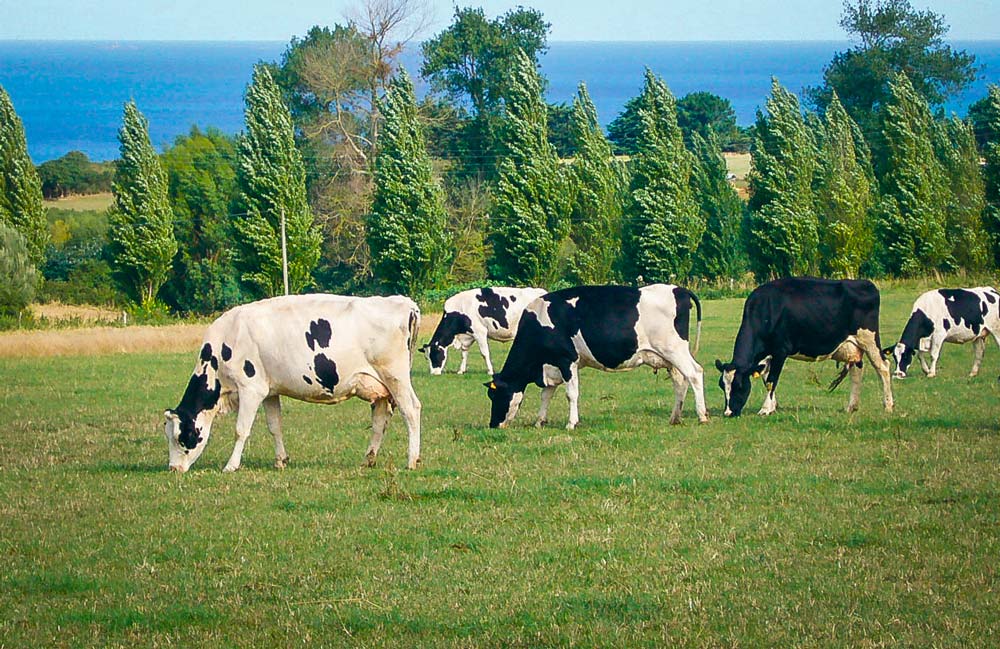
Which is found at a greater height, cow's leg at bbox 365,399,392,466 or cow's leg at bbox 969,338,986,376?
cow's leg at bbox 969,338,986,376

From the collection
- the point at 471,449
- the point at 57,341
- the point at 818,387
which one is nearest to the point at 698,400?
the point at 471,449

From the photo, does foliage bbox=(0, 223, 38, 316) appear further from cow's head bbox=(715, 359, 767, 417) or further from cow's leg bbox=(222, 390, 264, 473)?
cow's leg bbox=(222, 390, 264, 473)

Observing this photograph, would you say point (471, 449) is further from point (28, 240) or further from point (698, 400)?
point (28, 240)

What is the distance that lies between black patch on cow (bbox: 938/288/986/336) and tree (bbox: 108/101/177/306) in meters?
47.7

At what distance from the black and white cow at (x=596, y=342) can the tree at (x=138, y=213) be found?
5066 centimetres

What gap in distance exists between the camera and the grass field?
26.2 feet

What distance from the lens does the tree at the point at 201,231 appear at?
7675 cm

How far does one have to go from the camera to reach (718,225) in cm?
6712

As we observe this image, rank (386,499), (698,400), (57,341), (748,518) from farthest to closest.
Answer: (57,341), (698,400), (386,499), (748,518)

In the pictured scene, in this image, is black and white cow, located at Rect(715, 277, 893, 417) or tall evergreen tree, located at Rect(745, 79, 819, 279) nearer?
black and white cow, located at Rect(715, 277, 893, 417)

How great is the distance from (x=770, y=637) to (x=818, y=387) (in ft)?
50.2

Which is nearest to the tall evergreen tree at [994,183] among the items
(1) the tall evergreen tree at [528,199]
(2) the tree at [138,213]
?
(1) the tall evergreen tree at [528,199]

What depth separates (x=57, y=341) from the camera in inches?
1574

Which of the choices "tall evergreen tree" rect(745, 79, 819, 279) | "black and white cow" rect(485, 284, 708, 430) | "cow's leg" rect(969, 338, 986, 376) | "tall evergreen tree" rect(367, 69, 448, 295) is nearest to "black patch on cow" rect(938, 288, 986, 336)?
"cow's leg" rect(969, 338, 986, 376)
